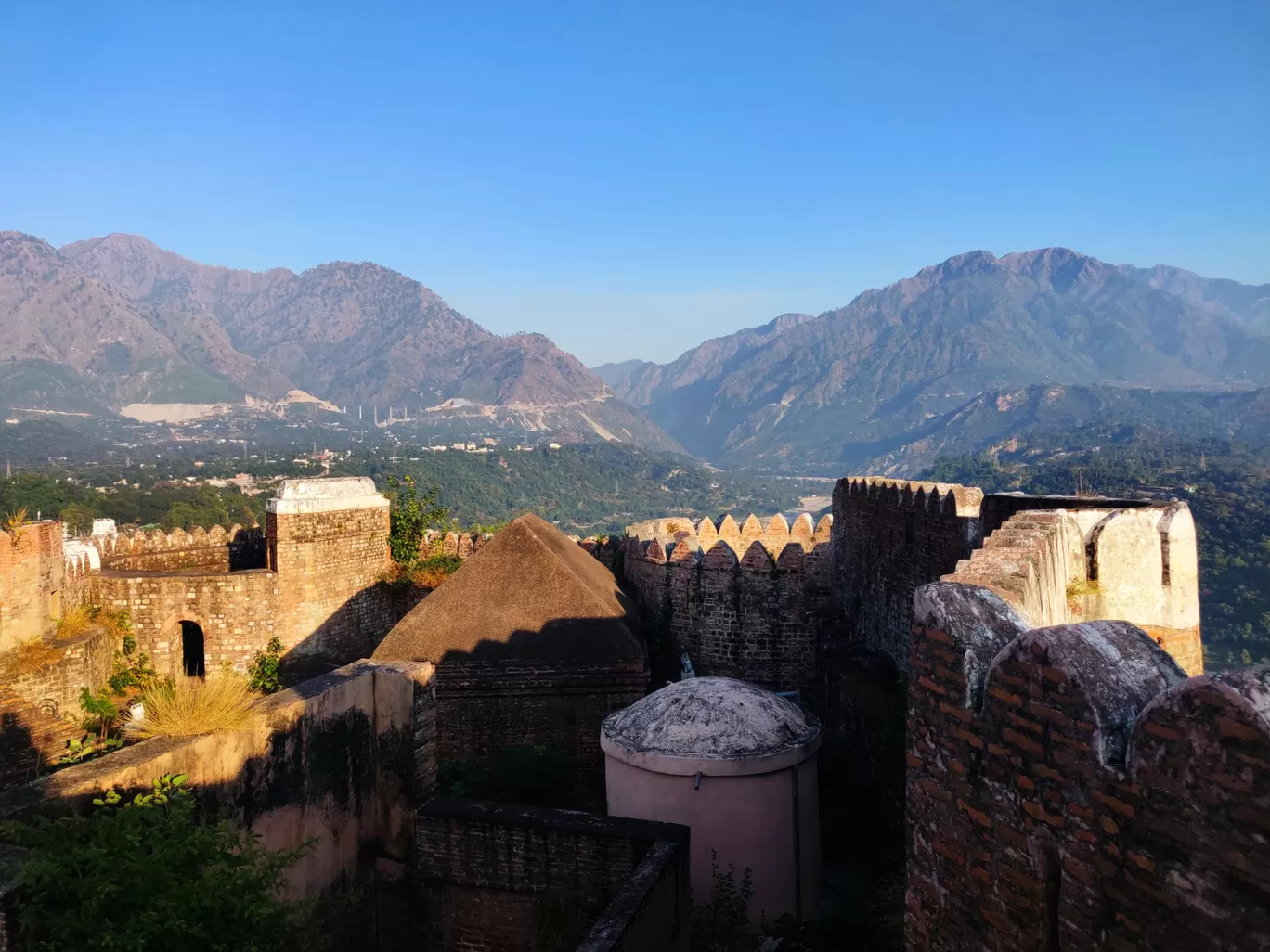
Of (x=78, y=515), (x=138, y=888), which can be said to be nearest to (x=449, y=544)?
(x=138, y=888)

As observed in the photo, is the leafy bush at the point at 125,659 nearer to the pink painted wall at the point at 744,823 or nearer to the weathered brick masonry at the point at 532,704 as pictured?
the weathered brick masonry at the point at 532,704

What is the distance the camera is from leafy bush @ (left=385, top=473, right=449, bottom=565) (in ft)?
57.2

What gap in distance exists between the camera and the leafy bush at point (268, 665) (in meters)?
15.2

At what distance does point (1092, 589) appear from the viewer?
635cm

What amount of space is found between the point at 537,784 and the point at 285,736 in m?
3.59

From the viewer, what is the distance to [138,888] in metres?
4.75

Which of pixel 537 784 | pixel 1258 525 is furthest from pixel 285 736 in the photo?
pixel 1258 525

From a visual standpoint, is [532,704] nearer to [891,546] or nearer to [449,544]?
[891,546]

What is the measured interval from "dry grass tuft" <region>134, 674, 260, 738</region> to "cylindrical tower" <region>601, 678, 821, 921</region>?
4.06 metres

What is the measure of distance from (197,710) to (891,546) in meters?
8.40

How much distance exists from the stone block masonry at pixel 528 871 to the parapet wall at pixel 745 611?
6209 millimetres

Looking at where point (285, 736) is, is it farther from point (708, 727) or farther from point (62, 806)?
point (708, 727)

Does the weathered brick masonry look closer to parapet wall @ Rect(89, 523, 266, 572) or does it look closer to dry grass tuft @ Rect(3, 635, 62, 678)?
dry grass tuft @ Rect(3, 635, 62, 678)

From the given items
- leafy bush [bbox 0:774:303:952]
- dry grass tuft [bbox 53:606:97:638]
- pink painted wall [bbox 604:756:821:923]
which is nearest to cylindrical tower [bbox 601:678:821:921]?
pink painted wall [bbox 604:756:821:923]
